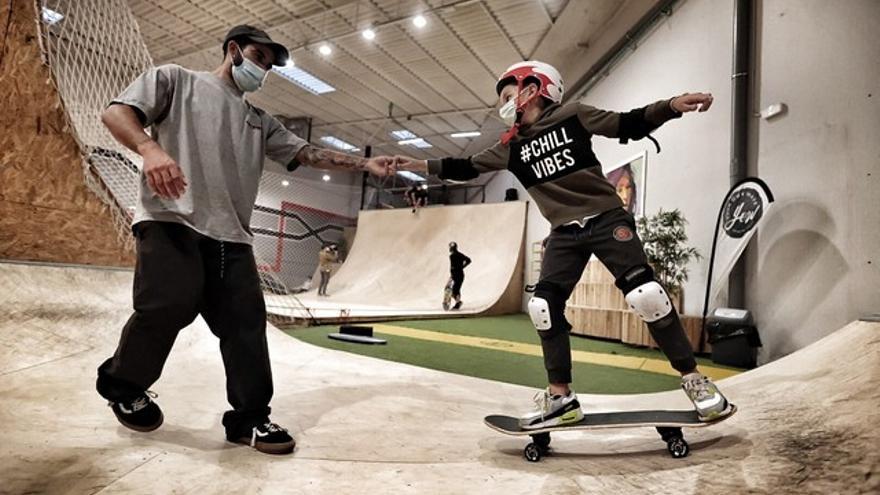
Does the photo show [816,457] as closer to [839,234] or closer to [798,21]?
[839,234]

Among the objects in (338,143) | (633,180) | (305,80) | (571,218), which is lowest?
(571,218)

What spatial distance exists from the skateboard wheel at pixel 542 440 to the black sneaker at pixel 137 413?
52.1 inches

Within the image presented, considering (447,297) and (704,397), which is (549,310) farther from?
(447,297)

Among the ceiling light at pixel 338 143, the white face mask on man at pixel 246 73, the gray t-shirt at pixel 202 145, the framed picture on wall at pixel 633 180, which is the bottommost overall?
the gray t-shirt at pixel 202 145

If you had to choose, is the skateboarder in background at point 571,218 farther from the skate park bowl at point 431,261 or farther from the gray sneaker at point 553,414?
the skate park bowl at point 431,261

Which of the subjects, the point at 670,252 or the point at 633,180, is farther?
the point at 633,180

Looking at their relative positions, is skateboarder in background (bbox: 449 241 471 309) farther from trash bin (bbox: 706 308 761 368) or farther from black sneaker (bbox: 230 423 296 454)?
black sneaker (bbox: 230 423 296 454)

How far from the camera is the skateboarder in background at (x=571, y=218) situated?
1.47 metres

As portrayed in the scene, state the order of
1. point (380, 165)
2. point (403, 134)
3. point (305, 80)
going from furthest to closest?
1. point (403, 134)
2. point (305, 80)
3. point (380, 165)

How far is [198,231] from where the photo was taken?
143 cm

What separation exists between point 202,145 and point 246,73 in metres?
0.35

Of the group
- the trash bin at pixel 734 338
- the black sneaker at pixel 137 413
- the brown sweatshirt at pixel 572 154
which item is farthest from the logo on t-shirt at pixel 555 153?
the trash bin at pixel 734 338

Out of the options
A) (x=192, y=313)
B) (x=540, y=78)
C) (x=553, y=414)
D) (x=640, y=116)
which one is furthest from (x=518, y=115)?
(x=192, y=313)

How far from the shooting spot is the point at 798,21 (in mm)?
3602
